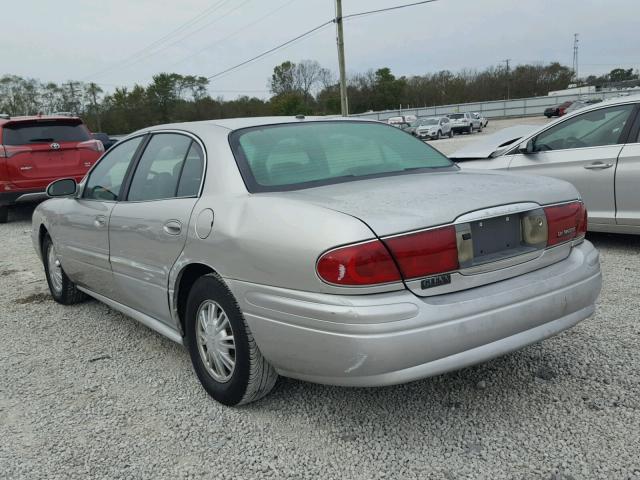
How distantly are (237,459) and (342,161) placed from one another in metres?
1.61

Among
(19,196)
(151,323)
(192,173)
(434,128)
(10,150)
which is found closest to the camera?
(192,173)

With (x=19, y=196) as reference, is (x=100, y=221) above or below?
above

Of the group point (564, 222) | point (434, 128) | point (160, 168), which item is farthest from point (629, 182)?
point (434, 128)

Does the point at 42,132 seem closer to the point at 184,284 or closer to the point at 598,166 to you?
the point at 184,284

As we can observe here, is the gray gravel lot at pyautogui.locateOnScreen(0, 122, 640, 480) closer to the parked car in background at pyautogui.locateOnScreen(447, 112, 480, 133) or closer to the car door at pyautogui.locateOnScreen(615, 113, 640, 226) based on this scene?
the car door at pyautogui.locateOnScreen(615, 113, 640, 226)

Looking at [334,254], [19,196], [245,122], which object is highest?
[245,122]

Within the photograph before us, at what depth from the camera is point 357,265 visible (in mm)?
2141

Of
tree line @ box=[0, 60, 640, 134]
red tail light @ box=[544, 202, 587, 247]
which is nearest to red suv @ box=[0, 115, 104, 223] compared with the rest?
red tail light @ box=[544, 202, 587, 247]

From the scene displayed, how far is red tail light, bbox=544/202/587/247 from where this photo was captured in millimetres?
2619

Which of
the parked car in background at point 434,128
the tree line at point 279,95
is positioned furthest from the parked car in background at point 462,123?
the tree line at point 279,95

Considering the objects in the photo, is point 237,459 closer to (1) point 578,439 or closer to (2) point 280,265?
(2) point 280,265

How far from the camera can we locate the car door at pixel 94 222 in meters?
3.75

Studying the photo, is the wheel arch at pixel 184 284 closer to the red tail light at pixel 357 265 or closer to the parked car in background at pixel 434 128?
the red tail light at pixel 357 265

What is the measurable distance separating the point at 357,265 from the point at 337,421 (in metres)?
0.95
